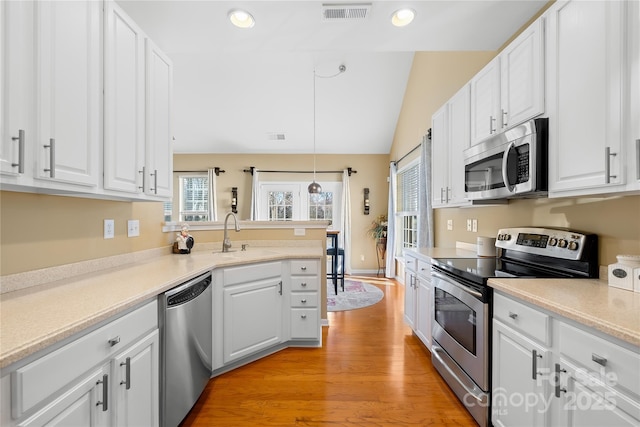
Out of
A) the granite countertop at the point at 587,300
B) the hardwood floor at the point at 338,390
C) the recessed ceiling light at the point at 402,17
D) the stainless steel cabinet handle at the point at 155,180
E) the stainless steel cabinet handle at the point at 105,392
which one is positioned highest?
the recessed ceiling light at the point at 402,17

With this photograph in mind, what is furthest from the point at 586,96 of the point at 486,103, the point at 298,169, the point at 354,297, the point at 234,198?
the point at 234,198

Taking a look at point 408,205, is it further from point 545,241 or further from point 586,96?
point 586,96

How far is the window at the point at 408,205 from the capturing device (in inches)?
187

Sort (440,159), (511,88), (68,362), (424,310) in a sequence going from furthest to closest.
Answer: (440,159), (424,310), (511,88), (68,362)

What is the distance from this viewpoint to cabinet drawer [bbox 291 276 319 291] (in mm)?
2721

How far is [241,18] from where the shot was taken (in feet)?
6.82

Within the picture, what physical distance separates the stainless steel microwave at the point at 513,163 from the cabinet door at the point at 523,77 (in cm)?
10

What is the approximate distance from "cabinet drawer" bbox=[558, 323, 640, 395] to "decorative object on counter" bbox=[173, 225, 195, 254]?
8.85 ft

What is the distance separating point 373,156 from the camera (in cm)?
651

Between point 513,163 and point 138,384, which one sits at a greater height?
point 513,163

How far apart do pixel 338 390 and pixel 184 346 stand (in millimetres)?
1129

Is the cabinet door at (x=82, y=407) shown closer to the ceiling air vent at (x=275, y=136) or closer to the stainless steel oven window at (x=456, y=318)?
the stainless steel oven window at (x=456, y=318)

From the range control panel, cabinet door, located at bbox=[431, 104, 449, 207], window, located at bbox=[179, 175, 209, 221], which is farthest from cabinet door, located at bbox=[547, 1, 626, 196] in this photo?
window, located at bbox=[179, 175, 209, 221]

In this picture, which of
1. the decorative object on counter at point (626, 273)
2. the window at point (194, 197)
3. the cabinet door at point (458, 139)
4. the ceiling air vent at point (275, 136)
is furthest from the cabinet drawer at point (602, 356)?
the window at point (194, 197)
